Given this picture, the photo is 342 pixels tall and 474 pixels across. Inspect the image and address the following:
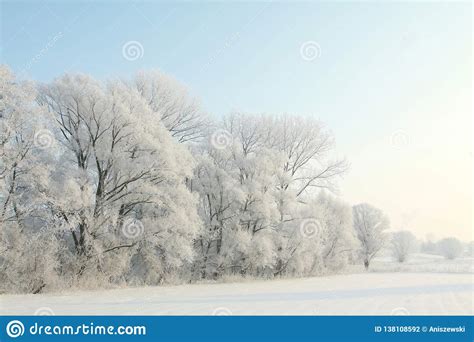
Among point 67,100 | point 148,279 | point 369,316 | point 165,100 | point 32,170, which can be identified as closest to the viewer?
point 369,316

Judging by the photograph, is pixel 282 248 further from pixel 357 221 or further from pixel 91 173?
pixel 357 221

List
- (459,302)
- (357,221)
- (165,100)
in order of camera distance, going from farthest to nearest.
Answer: (357,221)
(165,100)
(459,302)

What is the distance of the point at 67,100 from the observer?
24.8m

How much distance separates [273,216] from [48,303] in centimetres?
2029

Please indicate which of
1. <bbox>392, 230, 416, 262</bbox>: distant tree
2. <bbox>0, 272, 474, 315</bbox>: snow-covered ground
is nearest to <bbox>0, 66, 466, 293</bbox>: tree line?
<bbox>0, 272, 474, 315</bbox>: snow-covered ground

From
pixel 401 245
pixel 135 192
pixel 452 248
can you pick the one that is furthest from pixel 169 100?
pixel 452 248

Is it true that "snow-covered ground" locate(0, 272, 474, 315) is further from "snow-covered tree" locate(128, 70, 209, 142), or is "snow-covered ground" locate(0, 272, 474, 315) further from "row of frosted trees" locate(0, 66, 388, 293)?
"snow-covered tree" locate(128, 70, 209, 142)

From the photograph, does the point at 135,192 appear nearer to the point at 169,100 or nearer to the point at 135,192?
the point at 135,192

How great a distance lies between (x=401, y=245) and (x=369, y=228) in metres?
18.9

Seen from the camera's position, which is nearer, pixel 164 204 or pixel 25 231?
pixel 25 231

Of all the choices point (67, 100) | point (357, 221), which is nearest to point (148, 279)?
point (67, 100)

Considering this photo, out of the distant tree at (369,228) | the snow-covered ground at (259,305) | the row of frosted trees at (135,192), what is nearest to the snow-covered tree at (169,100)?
the row of frosted trees at (135,192)

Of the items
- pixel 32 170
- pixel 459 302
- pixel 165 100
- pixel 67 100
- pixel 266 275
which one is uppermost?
pixel 165 100

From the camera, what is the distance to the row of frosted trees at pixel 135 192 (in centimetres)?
2134
